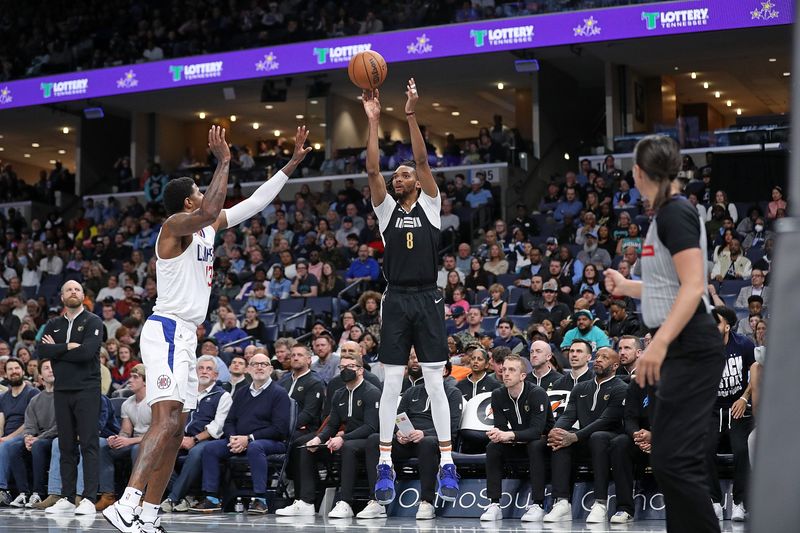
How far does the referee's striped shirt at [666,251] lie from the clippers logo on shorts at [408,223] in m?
3.00

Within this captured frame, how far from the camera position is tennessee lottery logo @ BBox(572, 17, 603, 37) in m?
20.9

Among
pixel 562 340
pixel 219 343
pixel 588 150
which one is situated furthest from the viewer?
pixel 588 150

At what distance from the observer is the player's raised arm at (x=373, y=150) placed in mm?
7323

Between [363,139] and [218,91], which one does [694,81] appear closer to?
[363,139]

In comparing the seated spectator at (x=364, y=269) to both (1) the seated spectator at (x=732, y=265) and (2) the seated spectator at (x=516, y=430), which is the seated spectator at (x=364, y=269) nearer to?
(1) the seated spectator at (x=732, y=265)

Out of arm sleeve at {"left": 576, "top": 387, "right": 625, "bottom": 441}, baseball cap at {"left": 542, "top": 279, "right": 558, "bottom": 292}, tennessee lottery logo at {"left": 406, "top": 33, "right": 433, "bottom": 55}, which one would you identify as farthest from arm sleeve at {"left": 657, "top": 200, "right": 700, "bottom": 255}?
tennessee lottery logo at {"left": 406, "top": 33, "right": 433, "bottom": 55}

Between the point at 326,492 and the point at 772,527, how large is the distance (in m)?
7.18

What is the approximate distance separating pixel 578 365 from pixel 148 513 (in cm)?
460

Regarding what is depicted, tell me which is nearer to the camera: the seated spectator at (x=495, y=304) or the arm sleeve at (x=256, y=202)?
the arm sleeve at (x=256, y=202)

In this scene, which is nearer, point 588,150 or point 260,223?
point 260,223

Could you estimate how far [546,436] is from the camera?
9.05 metres

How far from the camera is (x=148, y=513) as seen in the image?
21.6 ft

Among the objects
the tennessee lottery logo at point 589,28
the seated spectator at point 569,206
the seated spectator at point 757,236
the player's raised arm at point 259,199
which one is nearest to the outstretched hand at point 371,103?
the player's raised arm at point 259,199

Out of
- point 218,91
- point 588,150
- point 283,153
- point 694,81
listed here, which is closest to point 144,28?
point 218,91
